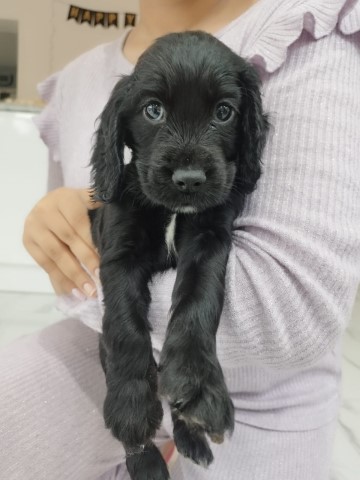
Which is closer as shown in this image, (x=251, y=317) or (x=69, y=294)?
(x=251, y=317)

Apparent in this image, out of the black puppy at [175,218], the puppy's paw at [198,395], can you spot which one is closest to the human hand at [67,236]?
the black puppy at [175,218]

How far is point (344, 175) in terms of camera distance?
71 cm

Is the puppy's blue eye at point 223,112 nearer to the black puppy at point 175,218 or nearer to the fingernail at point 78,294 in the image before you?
the black puppy at point 175,218

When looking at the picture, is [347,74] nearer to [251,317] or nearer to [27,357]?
[251,317]

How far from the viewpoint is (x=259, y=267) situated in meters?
0.71

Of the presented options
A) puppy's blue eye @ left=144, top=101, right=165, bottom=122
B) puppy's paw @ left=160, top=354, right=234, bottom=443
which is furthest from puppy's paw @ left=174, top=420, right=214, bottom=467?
puppy's blue eye @ left=144, top=101, right=165, bottom=122

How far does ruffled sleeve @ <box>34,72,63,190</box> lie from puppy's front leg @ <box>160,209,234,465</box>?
2.29 feet

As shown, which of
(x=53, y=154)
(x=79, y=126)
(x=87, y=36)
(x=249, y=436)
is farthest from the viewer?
(x=87, y=36)

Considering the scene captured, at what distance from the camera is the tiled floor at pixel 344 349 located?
4.84 ft

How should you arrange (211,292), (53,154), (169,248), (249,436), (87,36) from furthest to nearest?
(87,36) → (53,154) → (249,436) → (169,248) → (211,292)

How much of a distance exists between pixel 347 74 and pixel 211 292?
15.0 inches

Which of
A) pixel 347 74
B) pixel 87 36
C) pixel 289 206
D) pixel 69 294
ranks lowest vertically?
pixel 87 36

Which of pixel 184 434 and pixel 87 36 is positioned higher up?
pixel 184 434

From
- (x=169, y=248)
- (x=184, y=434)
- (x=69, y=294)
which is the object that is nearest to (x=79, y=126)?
(x=69, y=294)
